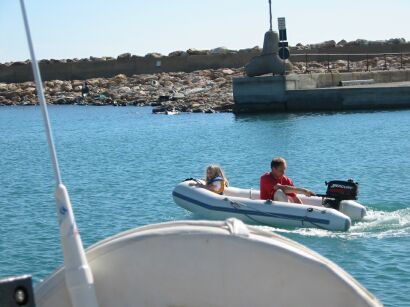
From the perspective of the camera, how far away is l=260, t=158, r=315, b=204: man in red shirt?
1213 centimetres

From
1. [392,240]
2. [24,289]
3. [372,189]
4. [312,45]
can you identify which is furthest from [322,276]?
[312,45]

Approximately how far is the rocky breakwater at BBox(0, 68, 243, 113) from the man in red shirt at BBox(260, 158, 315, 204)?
2711 centimetres

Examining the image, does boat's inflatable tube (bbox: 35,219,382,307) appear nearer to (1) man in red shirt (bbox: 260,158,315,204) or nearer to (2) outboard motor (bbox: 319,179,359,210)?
(1) man in red shirt (bbox: 260,158,315,204)

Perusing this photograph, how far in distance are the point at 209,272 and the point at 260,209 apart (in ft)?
27.5

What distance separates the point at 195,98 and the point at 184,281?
40.8 metres

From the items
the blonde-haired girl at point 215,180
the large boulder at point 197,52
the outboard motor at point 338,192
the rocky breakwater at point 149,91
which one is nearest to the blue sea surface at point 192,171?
the outboard motor at point 338,192

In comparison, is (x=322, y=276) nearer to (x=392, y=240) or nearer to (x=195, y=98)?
(x=392, y=240)

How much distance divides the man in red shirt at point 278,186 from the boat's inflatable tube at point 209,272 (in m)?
8.00

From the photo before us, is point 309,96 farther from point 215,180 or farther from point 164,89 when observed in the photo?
point 215,180

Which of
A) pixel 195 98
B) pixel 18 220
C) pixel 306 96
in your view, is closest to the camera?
pixel 18 220

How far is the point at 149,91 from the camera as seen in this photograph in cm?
5344

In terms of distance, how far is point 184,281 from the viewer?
13.5 ft

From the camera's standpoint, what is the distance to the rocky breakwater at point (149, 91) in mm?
43750

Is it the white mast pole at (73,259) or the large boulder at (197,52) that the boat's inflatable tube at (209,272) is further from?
the large boulder at (197,52)
